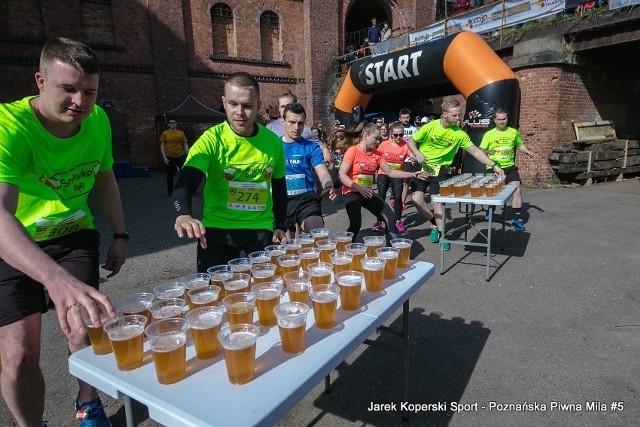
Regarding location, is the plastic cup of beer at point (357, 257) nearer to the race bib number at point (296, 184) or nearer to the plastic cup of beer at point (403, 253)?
the plastic cup of beer at point (403, 253)

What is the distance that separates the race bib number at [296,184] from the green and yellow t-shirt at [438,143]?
273cm

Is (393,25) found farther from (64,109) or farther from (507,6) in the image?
(64,109)

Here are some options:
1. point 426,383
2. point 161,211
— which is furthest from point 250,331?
point 161,211

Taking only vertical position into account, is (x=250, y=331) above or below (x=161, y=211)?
above

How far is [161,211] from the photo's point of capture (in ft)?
28.5

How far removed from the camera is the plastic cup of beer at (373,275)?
5.96ft

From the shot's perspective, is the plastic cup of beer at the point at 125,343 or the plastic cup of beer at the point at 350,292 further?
the plastic cup of beer at the point at 350,292

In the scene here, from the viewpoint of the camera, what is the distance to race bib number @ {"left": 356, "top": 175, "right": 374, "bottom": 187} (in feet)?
17.8

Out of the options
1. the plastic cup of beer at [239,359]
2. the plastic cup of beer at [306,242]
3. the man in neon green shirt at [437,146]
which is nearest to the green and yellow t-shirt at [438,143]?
the man in neon green shirt at [437,146]

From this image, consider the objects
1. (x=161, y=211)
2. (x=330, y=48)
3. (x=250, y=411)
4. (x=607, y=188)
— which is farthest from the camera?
(x=330, y=48)

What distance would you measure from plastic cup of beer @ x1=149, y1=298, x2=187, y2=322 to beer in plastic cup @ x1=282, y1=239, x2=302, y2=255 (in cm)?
71

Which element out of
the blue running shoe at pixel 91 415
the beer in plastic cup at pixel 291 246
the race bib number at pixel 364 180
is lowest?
the blue running shoe at pixel 91 415

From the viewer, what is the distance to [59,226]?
79.1 inches

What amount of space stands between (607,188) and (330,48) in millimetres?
13159
